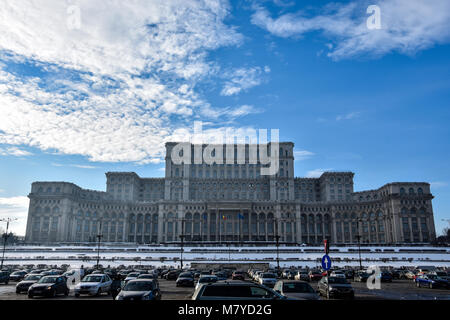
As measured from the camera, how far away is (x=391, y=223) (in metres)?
118

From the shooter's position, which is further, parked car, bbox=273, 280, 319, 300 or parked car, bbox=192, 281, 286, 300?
parked car, bbox=273, 280, 319, 300

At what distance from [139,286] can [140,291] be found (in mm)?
549

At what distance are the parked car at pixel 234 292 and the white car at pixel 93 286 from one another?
46.0 feet

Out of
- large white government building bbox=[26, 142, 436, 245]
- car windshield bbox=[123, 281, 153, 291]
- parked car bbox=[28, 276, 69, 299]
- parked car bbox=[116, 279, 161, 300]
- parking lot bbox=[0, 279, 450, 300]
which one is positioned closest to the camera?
parked car bbox=[116, 279, 161, 300]

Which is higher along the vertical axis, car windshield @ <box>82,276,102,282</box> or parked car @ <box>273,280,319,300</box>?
parked car @ <box>273,280,319,300</box>

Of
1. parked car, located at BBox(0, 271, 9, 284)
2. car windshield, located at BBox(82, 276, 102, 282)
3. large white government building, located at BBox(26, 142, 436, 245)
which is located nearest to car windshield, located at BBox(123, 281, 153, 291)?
car windshield, located at BBox(82, 276, 102, 282)

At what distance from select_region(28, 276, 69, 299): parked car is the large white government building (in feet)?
275

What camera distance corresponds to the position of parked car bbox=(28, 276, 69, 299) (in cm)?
2322

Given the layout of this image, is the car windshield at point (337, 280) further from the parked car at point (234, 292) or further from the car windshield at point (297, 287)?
the parked car at point (234, 292)

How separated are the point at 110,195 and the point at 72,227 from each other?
25.9 meters

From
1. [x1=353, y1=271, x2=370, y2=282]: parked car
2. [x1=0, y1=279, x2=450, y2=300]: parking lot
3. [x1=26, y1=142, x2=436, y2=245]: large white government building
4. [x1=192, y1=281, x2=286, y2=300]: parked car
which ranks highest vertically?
[x1=26, y1=142, x2=436, y2=245]: large white government building

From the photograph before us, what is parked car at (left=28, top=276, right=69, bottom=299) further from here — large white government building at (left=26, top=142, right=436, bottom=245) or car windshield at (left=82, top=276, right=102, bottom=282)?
large white government building at (left=26, top=142, right=436, bottom=245)

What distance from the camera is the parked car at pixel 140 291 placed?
655 inches
